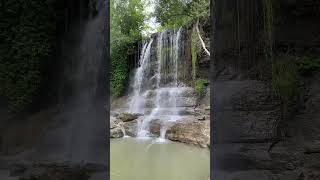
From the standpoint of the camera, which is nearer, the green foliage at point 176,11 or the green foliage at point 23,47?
the green foliage at point 23,47

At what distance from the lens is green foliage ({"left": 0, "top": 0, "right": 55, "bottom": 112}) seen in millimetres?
3537

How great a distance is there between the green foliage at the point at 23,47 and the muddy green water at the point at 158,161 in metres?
2.43

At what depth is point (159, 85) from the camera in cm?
1224

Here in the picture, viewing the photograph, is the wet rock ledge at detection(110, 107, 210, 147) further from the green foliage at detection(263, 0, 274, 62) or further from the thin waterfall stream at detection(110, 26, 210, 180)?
the green foliage at detection(263, 0, 274, 62)

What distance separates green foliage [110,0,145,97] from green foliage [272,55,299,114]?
35.6 feet

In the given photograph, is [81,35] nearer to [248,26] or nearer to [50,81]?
[50,81]

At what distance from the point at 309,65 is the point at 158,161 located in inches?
159

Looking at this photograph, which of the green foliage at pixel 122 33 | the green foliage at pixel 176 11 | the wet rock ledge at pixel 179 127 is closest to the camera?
the wet rock ledge at pixel 179 127

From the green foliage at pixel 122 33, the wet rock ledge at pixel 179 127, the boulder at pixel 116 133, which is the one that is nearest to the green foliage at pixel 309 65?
the wet rock ledge at pixel 179 127

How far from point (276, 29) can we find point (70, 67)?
7.83 feet

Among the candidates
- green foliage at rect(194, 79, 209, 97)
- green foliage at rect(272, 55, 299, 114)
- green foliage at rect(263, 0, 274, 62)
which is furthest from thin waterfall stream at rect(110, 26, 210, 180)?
green foliage at rect(263, 0, 274, 62)

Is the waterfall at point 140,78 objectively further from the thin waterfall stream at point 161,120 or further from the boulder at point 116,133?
the boulder at point 116,133

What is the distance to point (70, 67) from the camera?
12.4 ft

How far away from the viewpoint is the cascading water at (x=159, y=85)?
1072 centimetres
